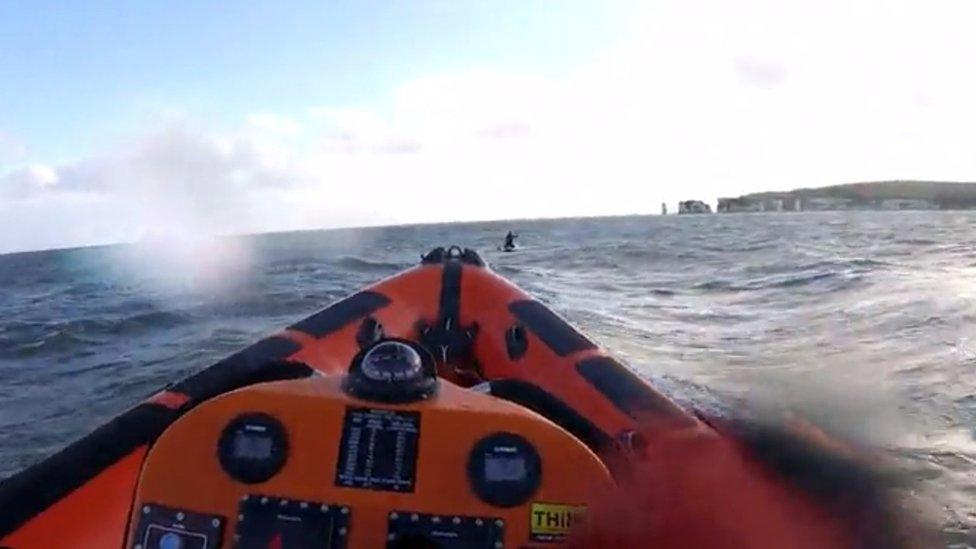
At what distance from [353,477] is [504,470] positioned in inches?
14.9

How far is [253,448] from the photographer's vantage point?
254cm

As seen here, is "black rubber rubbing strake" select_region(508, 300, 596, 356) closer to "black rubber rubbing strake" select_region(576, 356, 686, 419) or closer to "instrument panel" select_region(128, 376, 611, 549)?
"black rubber rubbing strake" select_region(576, 356, 686, 419)

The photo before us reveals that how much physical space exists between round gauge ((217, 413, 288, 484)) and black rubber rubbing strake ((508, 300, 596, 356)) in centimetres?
234

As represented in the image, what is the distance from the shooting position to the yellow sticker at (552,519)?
249 centimetres

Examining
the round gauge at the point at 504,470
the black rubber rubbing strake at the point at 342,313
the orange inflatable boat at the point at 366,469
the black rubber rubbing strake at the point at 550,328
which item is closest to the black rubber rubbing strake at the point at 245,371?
the black rubber rubbing strake at the point at 342,313

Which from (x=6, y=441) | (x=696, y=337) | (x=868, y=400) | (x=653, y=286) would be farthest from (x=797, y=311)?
(x=6, y=441)

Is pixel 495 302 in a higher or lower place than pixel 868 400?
higher

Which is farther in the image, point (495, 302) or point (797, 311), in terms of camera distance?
point (797, 311)

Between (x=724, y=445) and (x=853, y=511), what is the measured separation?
0.45 meters

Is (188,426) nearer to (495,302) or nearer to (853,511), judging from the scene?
(853,511)

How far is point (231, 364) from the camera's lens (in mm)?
4238

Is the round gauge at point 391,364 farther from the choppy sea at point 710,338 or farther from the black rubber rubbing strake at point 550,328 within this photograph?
the black rubber rubbing strake at point 550,328

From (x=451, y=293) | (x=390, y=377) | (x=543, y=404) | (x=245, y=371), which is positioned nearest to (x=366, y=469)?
(x=390, y=377)

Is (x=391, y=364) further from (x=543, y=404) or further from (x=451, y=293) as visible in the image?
(x=451, y=293)
